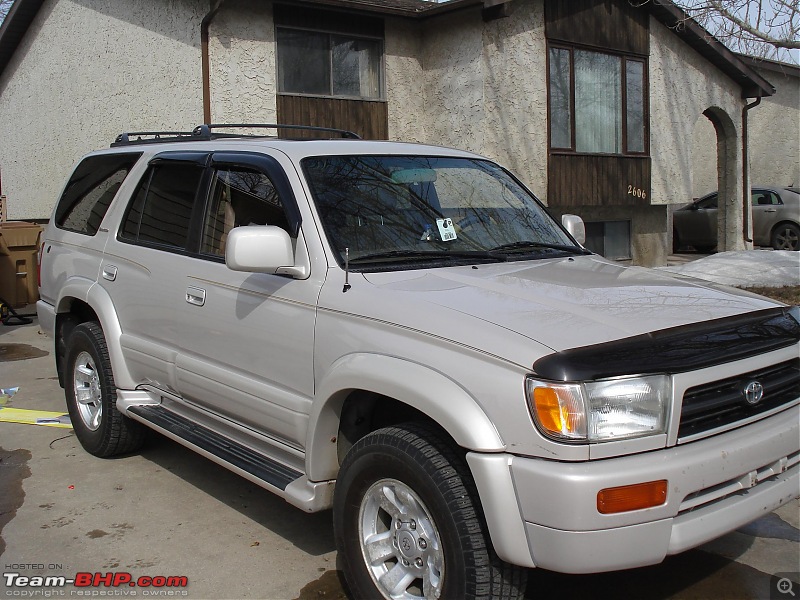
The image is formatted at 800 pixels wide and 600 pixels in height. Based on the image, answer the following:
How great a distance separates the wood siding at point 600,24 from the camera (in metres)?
14.2

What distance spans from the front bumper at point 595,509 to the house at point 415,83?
10.2 meters

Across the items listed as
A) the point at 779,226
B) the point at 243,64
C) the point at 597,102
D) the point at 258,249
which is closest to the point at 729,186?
the point at 779,226

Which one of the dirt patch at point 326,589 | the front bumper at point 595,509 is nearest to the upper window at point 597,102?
the dirt patch at point 326,589

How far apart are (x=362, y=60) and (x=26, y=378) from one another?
25.9ft

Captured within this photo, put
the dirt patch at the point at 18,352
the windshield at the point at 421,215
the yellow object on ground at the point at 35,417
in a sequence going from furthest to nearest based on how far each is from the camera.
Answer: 1. the dirt patch at the point at 18,352
2. the yellow object on ground at the point at 35,417
3. the windshield at the point at 421,215

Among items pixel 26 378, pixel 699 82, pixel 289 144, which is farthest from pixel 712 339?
pixel 699 82

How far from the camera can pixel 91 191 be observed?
5906 millimetres

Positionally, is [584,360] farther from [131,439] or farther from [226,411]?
[131,439]

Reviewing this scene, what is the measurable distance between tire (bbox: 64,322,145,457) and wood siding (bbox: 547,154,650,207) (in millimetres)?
10071

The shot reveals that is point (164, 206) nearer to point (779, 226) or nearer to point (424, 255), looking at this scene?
point (424, 255)

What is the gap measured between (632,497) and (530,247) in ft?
6.03

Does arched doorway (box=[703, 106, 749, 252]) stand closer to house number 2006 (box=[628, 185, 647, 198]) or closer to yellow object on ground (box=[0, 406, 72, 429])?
house number 2006 (box=[628, 185, 647, 198])

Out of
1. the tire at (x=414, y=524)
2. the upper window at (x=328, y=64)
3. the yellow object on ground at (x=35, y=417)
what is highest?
the upper window at (x=328, y=64)
